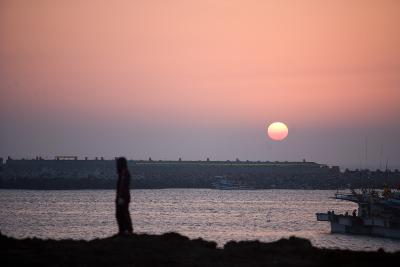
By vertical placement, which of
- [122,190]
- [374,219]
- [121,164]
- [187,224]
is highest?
[121,164]

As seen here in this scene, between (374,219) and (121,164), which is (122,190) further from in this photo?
(374,219)

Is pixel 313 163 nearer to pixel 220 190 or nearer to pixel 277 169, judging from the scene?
pixel 277 169

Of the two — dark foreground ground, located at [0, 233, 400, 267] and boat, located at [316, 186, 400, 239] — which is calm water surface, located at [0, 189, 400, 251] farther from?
dark foreground ground, located at [0, 233, 400, 267]

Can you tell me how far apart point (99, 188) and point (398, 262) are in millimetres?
103708

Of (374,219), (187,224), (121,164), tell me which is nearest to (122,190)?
(121,164)

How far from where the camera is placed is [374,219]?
145 feet

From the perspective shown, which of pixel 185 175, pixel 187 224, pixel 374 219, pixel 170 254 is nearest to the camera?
pixel 170 254

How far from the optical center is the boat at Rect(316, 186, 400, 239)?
1697 inches

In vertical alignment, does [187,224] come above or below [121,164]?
below

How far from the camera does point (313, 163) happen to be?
14875 centimetres

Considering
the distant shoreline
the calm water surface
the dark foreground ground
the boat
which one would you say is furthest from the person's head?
the distant shoreline

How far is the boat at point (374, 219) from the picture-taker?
43.1 meters

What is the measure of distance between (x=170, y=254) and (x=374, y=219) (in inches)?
1225

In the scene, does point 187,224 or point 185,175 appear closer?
point 187,224
